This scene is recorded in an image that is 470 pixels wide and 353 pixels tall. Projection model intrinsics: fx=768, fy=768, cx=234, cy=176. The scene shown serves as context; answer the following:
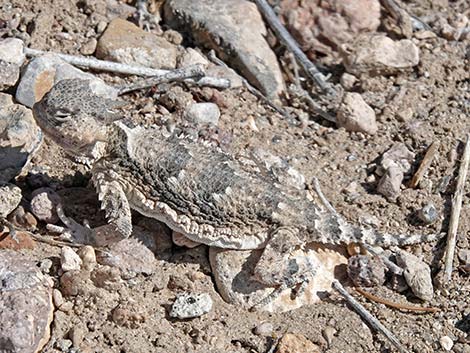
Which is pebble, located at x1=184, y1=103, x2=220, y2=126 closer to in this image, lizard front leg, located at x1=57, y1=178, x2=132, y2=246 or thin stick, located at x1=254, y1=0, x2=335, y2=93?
thin stick, located at x1=254, y1=0, x2=335, y2=93

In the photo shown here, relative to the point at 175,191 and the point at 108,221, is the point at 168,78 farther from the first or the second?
the point at 108,221

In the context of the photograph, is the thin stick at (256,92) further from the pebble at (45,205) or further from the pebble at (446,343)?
the pebble at (446,343)

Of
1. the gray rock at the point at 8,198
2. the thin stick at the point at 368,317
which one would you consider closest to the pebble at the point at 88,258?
the gray rock at the point at 8,198

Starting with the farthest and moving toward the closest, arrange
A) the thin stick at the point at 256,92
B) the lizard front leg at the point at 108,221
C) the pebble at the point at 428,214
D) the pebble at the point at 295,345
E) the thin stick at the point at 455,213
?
the thin stick at the point at 256,92 → the pebble at the point at 428,214 → the thin stick at the point at 455,213 → the lizard front leg at the point at 108,221 → the pebble at the point at 295,345

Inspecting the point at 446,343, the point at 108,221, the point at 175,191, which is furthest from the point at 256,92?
the point at 446,343

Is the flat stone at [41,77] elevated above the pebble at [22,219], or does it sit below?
above

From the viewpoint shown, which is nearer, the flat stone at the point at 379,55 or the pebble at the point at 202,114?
the pebble at the point at 202,114

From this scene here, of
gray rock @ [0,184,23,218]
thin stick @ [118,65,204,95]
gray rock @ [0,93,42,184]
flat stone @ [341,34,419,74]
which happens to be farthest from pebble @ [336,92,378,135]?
gray rock @ [0,184,23,218]
